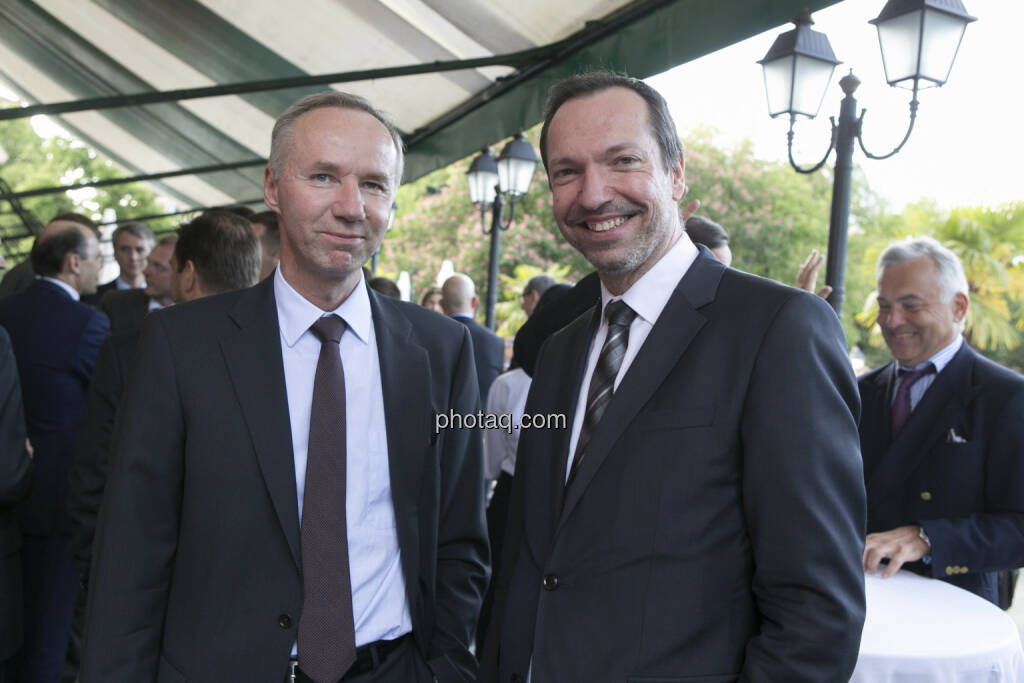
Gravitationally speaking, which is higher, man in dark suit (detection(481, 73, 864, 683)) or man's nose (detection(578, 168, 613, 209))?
man's nose (detection(578, 168, 613, 209))

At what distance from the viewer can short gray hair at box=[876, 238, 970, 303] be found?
3135 mm

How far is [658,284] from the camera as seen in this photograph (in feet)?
5.84

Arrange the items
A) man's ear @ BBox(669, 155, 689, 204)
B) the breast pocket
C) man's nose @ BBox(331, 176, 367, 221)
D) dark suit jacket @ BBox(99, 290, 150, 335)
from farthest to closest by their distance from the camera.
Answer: dark suit jacket @ BBox(99, 290, 150, 335) → man's nose @ BBox(331, 176, 367, 221) → man's ear @ BBox(669, 155, 689, 204) → the breast pocket

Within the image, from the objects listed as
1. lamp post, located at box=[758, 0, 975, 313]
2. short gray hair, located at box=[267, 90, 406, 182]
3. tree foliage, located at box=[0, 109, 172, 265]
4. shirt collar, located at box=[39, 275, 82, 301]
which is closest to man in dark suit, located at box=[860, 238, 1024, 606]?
lamp post, located at box=[758, 0, 975, 313]

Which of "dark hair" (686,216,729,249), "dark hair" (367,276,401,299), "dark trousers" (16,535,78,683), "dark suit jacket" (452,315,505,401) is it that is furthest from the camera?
"dark suit jacket" (452,315,505,401)

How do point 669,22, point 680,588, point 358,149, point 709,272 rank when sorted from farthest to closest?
point 669,22, point 358,149, point 709,272, point 680,588

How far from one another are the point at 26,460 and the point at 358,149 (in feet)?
6.75

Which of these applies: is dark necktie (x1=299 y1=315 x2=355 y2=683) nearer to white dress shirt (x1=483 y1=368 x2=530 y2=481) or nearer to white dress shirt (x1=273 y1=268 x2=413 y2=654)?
white dress shirt (x1=273 y1=268 x2=413 y2=654)

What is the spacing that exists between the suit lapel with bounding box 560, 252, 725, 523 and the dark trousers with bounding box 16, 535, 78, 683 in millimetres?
3380

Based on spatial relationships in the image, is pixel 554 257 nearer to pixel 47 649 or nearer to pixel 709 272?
pixel 47 649

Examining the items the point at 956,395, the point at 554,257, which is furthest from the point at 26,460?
the point at 554,257

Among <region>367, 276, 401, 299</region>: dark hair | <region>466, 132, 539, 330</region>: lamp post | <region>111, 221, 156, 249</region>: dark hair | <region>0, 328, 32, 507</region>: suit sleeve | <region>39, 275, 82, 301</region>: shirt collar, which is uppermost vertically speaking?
<region>466, 132, 539, 330</region>: lamp post

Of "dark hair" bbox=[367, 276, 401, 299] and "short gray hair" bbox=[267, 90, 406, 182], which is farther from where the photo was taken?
"dark hair" bbox=[367, 276, 401, 299]

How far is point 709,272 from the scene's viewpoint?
1.74 metres
